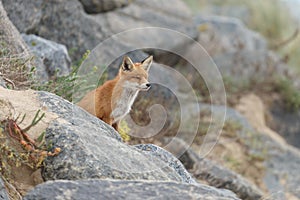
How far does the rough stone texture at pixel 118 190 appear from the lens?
4625 millimetres

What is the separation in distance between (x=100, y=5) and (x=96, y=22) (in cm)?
90

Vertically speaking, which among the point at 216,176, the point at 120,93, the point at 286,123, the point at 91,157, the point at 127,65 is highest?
the point at 286,123

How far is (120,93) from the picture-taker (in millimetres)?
8492

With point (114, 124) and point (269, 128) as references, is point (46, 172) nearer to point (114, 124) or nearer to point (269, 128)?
point (114, 124)

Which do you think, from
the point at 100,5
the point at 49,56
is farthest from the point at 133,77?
the point at 100,5

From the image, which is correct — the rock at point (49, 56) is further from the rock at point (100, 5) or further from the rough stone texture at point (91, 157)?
the rough stone texture at point (91, 157)

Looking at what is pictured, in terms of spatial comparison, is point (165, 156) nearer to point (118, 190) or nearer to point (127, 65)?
point (118, 190)

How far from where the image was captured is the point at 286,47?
69.6 ft

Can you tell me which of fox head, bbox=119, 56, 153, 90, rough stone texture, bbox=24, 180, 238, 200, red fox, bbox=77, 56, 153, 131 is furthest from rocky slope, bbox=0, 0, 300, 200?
fox head, bbox=119, 56, 153, 90

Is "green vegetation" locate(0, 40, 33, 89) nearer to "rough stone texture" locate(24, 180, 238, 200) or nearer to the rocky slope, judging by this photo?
the rocky slope

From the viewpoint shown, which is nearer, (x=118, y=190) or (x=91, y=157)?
(x=118, y=190)

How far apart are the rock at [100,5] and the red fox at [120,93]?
13.3ft

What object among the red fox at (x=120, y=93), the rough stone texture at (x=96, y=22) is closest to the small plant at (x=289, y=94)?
the rough stone texture at (x=96, y=22)

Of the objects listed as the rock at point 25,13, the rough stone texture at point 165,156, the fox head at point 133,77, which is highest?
the rock at point 25,13
